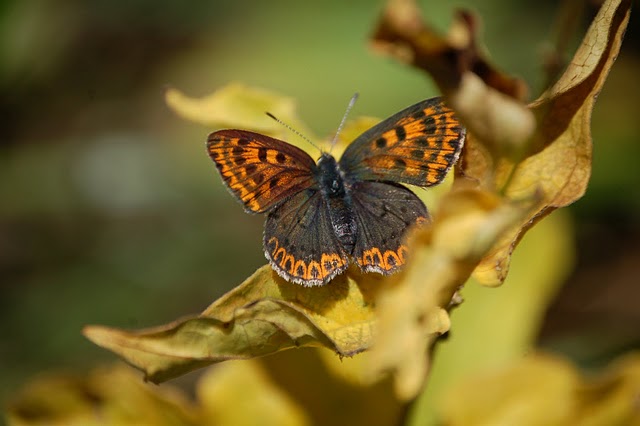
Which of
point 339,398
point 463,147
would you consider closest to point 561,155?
point 463,147

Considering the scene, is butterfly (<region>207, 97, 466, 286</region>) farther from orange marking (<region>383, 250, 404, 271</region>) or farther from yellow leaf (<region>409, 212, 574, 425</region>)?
yellow leaf (<region>409, 212, 574, 425</region>)

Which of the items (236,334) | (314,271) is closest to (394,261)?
(314,271)

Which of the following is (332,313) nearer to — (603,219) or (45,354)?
(45,354)

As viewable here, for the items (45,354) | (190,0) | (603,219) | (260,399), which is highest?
(190,0)

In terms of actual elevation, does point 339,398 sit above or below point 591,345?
above

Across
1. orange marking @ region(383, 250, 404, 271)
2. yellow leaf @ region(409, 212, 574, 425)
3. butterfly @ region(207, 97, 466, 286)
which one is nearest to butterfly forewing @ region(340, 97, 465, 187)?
butterfly @ region(207, 97, 466, 286)

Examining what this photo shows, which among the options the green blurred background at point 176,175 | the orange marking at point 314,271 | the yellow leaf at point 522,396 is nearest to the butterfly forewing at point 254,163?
the orange marking at point 314,271
